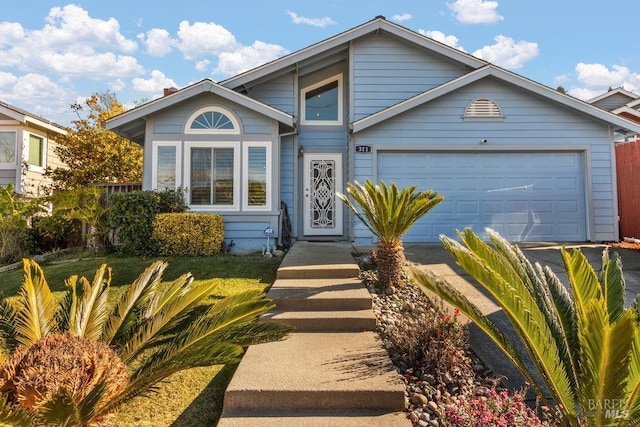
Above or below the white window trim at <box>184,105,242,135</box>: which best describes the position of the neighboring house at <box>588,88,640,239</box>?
below

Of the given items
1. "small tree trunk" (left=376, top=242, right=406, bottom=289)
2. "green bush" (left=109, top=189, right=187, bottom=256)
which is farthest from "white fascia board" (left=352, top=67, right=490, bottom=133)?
"green bush" (left=109, top=189, right=187, bottom=256)

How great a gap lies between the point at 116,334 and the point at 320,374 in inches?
68.4

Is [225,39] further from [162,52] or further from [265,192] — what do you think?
[265,192]

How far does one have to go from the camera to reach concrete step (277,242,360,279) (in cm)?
538

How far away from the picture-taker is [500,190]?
8.91m

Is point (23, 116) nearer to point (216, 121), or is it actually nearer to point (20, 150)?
point (20, 150)

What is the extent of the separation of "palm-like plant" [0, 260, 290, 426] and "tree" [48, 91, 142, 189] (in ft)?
37.0

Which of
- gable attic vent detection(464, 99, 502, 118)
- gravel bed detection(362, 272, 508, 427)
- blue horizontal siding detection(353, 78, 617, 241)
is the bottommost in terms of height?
gravel bed detection(362, 272, 508, 427)

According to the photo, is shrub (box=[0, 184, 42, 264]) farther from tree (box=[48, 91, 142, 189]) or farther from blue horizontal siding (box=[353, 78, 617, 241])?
blue horizontal siding (box=[353, 78, 617, 241])

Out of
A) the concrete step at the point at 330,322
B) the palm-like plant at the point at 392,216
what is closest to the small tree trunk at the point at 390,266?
the palm-like plant at the point at 392,216

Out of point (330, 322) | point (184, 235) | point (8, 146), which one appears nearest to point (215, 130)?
point (184, 235)

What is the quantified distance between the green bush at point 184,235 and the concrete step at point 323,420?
215 inches

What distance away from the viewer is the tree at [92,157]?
41.3ft

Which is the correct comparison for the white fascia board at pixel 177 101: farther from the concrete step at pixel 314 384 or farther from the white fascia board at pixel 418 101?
the concrete step at pixel 314 384
